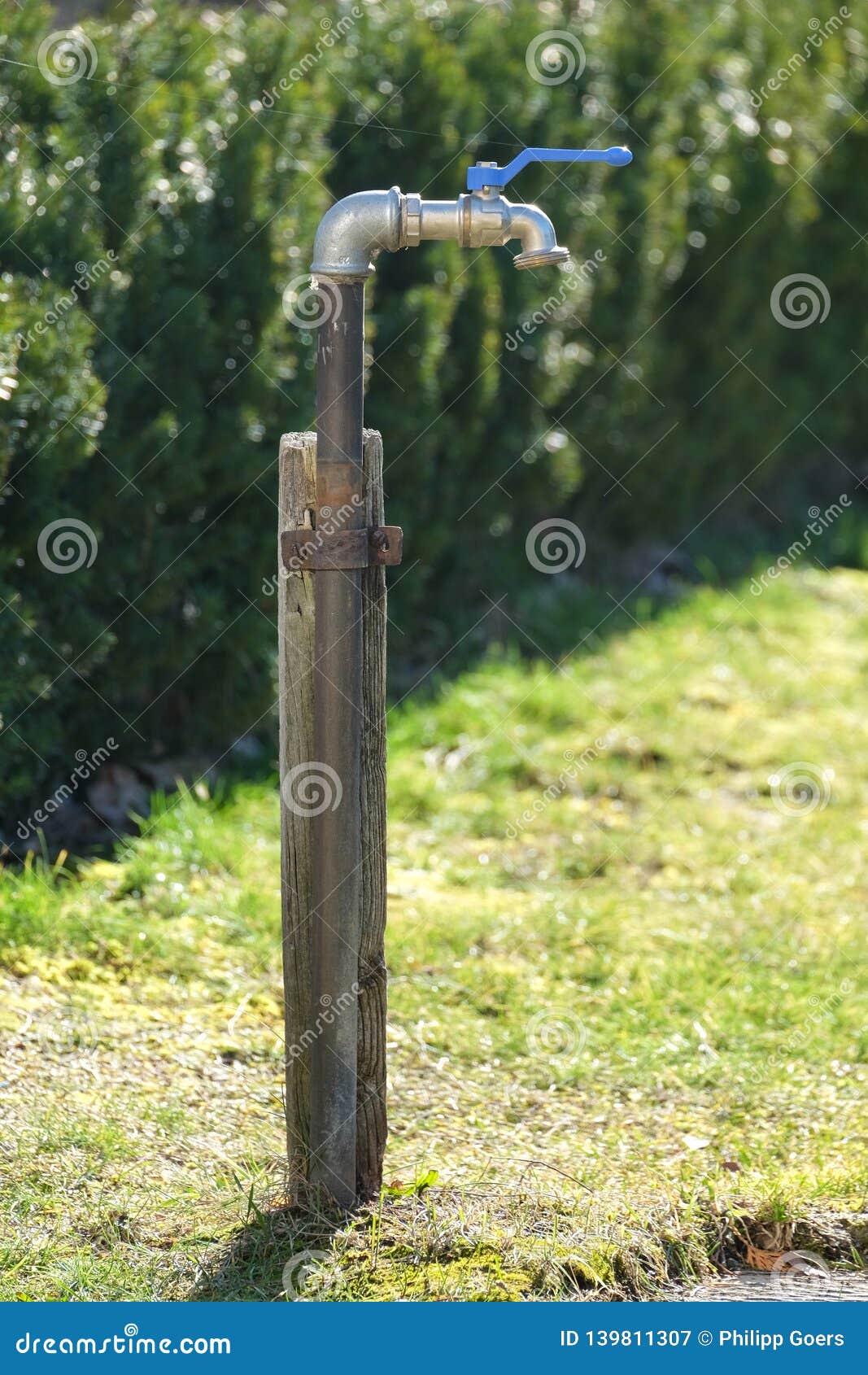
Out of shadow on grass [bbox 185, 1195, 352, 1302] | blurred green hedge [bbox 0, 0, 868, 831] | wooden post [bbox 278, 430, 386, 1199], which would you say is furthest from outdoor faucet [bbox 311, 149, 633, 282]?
shadow on grass [bbox 185, 1195, 352, 1302]

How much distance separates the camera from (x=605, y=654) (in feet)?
20.3

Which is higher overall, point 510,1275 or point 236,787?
point 236,787

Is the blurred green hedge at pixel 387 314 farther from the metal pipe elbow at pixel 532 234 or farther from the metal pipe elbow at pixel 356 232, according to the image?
the metal pipe elbow at pixel 532 234

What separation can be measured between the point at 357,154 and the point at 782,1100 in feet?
12.3

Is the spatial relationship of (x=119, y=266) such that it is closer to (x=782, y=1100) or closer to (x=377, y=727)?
(x=377, y=727)

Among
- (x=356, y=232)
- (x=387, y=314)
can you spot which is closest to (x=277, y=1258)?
(x=356, y=232)

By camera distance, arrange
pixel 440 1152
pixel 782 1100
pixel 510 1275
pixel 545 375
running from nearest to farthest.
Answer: pixel 510 1275 < pixel 440 1152 < pixel 782 1100 < pixel 545 375

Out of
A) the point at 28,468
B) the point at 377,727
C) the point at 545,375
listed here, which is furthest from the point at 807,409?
the point at 377,727

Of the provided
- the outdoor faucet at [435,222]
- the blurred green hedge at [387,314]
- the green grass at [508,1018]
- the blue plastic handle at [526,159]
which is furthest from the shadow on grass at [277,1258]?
the blue plastic handle at [526,159]

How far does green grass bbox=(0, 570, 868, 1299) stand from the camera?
2.80 m

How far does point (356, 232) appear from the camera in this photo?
2613mm

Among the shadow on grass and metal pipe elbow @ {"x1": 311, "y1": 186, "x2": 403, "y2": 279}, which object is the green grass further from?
metal pipe elbow @ {"x1": 311, "y1": 186, "x2": 403, "y2": 279}

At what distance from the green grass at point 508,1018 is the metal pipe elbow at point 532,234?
1.85 metres

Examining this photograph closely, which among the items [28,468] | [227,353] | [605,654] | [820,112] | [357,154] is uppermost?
[820,112]
